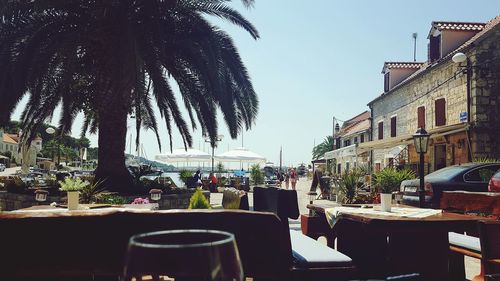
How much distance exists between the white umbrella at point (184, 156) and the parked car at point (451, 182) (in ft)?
59.2

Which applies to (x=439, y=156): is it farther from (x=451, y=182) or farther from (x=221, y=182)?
(x=221, y=182)

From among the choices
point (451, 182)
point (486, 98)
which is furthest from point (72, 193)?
Result: point (486, 98)

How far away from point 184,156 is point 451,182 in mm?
19045

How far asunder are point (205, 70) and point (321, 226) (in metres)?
6.04

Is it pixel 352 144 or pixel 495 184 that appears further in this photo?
pixel 352 144

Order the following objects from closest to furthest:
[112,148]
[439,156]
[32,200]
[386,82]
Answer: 1. [32,200]
2. [112,148]
3. [439,156]
4. [386,82]

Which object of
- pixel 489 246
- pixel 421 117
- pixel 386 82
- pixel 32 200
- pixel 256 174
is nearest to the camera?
pixel 489 246

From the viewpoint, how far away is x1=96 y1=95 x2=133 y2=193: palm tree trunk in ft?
38.1

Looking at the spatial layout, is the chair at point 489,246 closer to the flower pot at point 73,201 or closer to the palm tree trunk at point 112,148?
the flower pot at point 73,201

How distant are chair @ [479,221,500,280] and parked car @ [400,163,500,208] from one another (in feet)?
21.6

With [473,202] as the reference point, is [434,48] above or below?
above

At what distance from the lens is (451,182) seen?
985 centimetres

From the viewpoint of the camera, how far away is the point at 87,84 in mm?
12602

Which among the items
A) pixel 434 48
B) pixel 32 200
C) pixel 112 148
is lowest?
pixel 32 200
